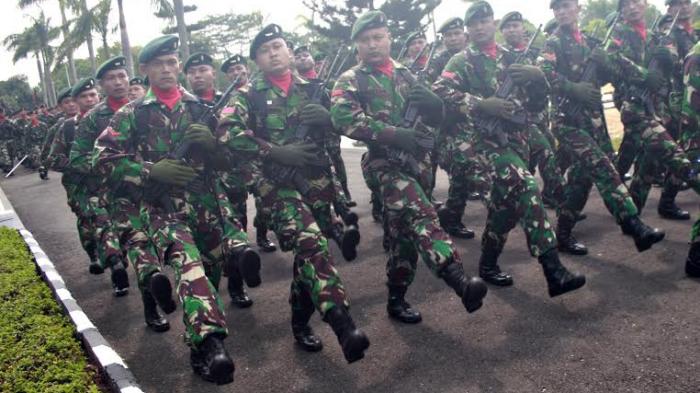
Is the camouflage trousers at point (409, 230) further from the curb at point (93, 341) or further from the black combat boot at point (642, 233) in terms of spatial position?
the curb at point (93, 341)

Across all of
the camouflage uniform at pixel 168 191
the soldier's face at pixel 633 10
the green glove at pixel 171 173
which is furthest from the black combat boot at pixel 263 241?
the soldier's face at pixel 633 10

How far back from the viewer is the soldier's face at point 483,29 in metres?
4.94

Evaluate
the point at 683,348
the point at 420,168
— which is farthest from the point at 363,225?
the point at 683,348

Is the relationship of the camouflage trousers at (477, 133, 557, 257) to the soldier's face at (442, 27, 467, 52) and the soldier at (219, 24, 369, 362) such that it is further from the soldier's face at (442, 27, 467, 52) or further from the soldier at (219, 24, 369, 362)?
the soldier's face at (442, 27, 467, 52)

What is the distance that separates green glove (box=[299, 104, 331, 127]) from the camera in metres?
4.09

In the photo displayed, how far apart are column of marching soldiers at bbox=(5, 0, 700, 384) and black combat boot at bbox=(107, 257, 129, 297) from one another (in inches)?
0.8

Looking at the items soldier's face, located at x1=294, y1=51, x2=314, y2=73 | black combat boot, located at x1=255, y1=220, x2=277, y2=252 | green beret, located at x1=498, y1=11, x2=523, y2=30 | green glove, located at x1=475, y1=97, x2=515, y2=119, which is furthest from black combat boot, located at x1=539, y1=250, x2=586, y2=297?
soldier's face, located at x1=294, y1=51, x2=314, y2=73

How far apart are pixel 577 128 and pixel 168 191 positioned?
134 inches

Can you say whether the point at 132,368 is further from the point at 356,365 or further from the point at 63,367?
the point at 356,365

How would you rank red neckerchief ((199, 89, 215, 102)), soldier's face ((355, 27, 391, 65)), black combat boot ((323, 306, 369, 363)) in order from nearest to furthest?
black combat boot ((323, 306, 369, 363))
soldier's face ((355, 27, 391, 65))
red neckerchief ((199, 89, 215, 102))

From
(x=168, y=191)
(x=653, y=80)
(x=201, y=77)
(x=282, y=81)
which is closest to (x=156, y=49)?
(x=282, y=81)

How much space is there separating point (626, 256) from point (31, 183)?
16475 millimetres

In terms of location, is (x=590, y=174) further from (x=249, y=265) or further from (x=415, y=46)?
(x=415, y=46)

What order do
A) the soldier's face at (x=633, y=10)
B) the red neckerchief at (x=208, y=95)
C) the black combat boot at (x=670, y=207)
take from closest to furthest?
the soldier's face at (x=633, y=10) < the black combat boot at (x=670, y=207) < the red neckerchief at (x=208, y=95)
